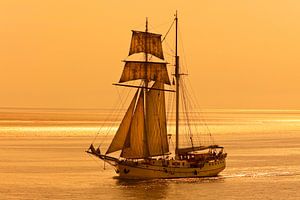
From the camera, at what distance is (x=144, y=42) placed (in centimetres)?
Result: 8869

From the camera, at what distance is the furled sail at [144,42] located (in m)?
88.5

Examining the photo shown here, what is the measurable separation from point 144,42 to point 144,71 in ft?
11.0

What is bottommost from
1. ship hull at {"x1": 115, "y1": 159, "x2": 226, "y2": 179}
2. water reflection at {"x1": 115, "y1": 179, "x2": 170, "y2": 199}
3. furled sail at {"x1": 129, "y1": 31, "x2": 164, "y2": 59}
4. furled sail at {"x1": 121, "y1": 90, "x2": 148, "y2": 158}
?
water reflection at {"x1": 115, "y1": 179, "x2": 170, "y2": 199}

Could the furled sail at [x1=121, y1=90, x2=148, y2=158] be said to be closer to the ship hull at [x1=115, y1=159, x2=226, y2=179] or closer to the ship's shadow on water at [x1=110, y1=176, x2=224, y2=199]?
the ship hull at [x1=115, y1=159, x2=226, y2=179]

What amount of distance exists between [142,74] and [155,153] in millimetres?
9268

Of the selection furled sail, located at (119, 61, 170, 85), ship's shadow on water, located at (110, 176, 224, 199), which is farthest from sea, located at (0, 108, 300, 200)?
furled sail, located at (119, 61, 170, 85)

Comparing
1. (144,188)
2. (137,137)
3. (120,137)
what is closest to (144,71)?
(137,137)

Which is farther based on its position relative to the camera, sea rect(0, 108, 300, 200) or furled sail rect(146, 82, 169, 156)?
furled sail rect(146, 82, 169, 156)

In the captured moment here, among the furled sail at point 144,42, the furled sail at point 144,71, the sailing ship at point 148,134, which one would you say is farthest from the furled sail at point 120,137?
the furled sail at point 144,42

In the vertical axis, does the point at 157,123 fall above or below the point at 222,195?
above

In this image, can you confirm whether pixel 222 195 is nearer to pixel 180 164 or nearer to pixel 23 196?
pixel 180 164

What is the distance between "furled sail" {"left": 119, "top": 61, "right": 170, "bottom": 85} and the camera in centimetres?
8875

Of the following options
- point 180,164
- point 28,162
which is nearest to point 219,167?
point 180,164

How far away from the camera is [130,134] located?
84.7 meters
